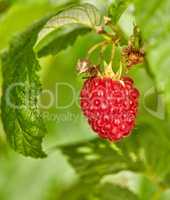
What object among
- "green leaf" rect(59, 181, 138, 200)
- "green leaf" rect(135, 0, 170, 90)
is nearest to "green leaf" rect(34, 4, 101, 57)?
"green leaf" rect(135, 0, 170, 90)

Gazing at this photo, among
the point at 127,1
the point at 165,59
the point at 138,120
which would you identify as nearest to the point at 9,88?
the point at 127,1

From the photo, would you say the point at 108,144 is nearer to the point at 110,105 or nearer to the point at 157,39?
the point at 110,105

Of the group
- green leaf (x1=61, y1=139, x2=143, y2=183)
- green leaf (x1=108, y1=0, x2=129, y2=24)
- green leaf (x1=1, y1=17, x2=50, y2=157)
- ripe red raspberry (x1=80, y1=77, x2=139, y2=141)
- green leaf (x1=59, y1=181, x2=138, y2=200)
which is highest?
green leaf (x1=108, y1=0, x2=129, y2=24)

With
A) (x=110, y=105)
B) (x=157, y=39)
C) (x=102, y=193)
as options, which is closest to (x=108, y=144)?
(x=102, y=193)

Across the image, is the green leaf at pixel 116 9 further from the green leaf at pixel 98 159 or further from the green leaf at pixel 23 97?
the green leaf at pixel 98 159

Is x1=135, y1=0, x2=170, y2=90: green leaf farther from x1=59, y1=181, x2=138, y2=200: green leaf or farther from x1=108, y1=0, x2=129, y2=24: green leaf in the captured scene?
x1=59, y1=181, x2=138, y2=200: green leaf

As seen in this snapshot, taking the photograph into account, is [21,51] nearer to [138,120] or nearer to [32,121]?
[32,121]
